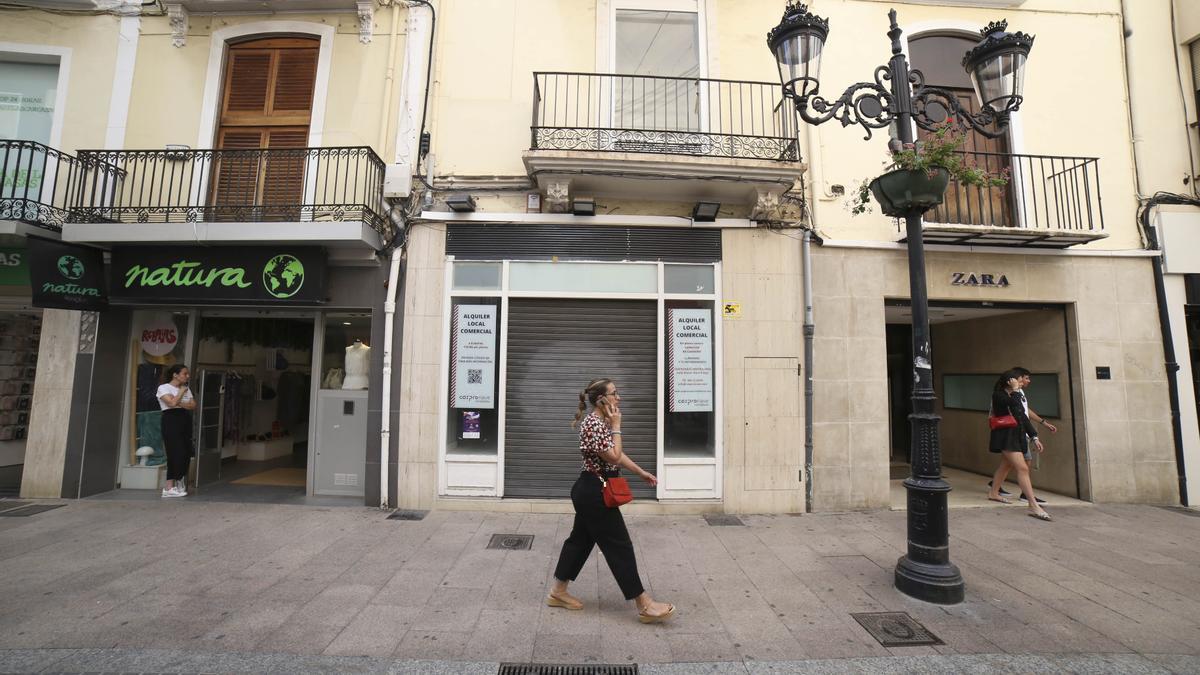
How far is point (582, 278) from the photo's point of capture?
7105 millimetres

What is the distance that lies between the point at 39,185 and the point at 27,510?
465 centimetres

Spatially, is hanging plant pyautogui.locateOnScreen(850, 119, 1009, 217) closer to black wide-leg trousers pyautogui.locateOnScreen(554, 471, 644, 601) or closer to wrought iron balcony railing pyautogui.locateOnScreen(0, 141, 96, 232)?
black wide-leg trousers pyautogui.locateOnScreen(554, 471, 644, 601)

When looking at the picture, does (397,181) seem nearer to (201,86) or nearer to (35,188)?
(201,86)

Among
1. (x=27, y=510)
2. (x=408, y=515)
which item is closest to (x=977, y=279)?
(x=408, y=515)

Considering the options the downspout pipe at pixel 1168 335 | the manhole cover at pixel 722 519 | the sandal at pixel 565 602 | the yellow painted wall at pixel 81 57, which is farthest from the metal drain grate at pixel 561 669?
the yellow painted wall at pixel 81 57

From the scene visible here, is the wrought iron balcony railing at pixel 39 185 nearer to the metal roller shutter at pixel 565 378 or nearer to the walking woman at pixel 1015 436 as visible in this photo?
the metal roller shutter at pixel 565 378

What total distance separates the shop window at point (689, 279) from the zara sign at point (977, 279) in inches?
146

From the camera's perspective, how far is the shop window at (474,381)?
6926 millimetres

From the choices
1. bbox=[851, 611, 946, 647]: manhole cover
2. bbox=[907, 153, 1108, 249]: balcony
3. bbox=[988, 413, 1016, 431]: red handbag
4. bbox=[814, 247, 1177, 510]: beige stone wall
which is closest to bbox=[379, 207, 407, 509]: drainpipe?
bbox=[851, 611, 946, 647]: manhole cover

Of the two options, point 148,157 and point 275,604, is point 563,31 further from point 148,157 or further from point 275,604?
point 275,604

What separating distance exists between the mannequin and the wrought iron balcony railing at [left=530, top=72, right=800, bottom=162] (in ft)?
13.4

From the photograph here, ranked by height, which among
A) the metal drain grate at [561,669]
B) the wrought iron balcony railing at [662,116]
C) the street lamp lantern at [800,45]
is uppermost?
the wrought iron balcony railing at [662,116]

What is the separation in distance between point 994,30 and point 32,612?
975cm

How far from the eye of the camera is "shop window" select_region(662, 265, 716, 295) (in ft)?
23.4
